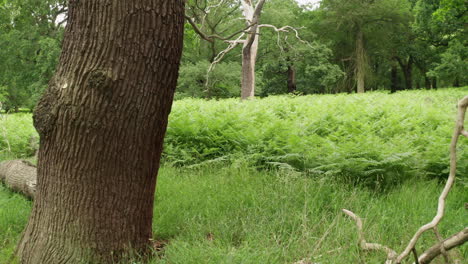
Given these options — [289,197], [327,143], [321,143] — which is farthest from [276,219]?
[321,143]

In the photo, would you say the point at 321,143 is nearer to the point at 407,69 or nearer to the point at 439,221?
the point at 439,221

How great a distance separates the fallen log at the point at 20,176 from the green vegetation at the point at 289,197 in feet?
0.46

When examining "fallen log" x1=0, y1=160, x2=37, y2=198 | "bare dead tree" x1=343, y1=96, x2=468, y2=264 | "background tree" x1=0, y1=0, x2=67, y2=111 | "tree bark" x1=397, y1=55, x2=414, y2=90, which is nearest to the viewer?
"bare dead tree" x1=343, y1=96, x2=468, y2=264

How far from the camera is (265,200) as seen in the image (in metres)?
3.97

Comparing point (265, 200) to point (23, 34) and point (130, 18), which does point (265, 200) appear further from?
point (23, 34)

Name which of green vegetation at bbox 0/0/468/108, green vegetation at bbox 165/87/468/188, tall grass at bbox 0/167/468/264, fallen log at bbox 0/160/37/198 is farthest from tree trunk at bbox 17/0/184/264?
green vegetation at bbox 0/0/468/108

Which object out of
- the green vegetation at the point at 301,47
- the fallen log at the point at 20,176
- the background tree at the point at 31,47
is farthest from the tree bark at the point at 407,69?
the fallen log at the point at 20,176

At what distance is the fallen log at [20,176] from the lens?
4.86 m

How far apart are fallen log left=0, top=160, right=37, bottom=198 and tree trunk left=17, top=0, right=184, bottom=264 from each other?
1.99 metres

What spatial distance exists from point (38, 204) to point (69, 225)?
1.33ft

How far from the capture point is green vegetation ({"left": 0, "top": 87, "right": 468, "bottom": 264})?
3105 millimetres

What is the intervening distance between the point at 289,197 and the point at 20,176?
3.74 metres

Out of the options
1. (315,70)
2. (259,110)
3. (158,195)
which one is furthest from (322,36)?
(158,195)

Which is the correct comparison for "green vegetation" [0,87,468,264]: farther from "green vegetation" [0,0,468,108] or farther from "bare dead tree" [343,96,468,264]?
"green vegetation" [0,0,468,108]
